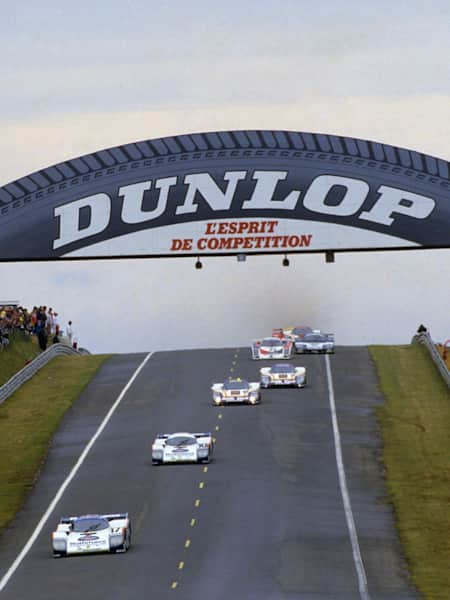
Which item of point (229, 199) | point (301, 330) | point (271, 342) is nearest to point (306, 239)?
point (229, 199)

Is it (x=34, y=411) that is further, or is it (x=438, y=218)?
(x=34, y=411)

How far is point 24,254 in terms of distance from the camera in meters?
71.1

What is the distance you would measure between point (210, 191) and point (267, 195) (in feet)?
7.92

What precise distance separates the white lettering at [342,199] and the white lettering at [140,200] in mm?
5939

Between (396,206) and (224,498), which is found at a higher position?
(396,206)

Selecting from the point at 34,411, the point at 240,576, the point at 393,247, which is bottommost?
the point at 240,576

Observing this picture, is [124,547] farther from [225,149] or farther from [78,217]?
[225,149]

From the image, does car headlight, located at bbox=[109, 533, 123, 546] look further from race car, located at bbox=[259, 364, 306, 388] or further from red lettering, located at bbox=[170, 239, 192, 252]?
race car, located at bbox=[259, 364, 306, 388]

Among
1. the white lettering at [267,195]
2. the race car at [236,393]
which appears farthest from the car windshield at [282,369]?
the white lettering at [267,195]

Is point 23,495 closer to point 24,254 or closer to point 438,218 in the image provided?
point 24,254

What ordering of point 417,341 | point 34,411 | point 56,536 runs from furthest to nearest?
point 417,341 → point 34,411 → point 56,536

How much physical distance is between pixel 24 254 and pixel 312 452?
14.8 metres

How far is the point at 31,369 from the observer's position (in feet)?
308

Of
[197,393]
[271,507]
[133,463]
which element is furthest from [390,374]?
[271,507]
